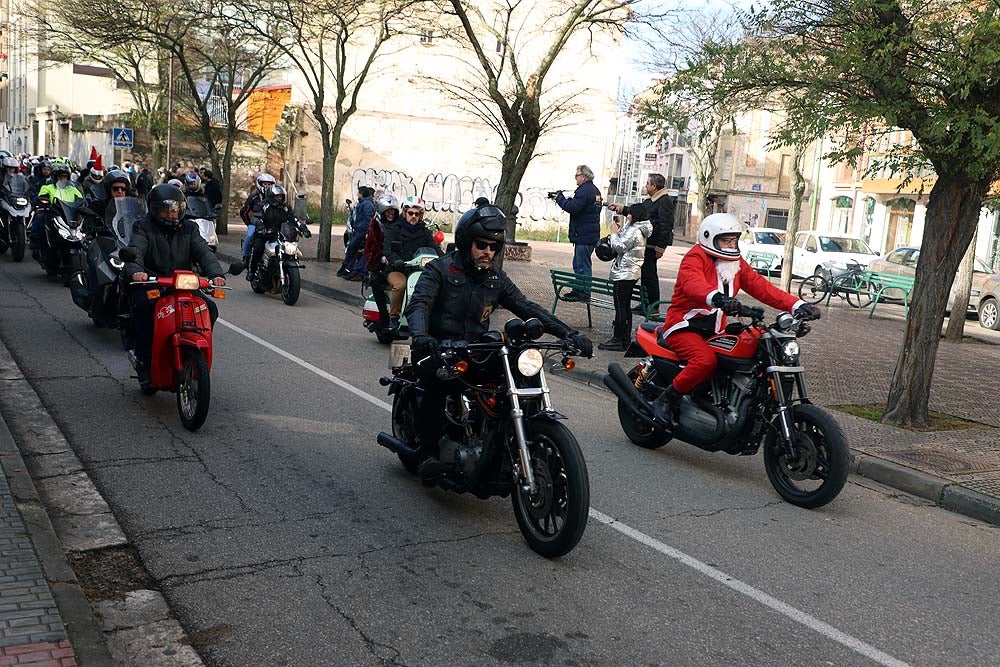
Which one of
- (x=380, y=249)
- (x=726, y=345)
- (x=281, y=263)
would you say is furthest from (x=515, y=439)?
(x=281, y=263)

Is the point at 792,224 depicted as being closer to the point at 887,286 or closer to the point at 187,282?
the point at 887,286

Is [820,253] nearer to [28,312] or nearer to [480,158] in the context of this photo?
[480,158]

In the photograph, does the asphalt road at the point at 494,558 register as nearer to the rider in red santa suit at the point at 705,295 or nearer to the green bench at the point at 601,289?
the rider in red santa suit at the point at 705,295

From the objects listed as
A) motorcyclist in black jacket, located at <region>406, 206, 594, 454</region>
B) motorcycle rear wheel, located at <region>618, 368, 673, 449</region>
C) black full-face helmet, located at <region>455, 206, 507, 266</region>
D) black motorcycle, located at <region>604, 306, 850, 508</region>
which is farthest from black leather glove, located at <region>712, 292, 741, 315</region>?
black full-face helmet, located at <region>455, 206, 507, 266</region>

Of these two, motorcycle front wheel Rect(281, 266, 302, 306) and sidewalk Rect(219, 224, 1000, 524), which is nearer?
sidewalk Rect(219, 224, 1000, 524)

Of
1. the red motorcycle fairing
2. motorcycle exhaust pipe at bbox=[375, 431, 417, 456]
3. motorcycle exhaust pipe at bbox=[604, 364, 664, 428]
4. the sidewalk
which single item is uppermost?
the red motorcycle fairing

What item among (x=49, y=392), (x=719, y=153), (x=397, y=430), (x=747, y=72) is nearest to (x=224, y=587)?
(x=397, y=430)

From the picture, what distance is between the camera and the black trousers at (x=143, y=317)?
779 centimetres

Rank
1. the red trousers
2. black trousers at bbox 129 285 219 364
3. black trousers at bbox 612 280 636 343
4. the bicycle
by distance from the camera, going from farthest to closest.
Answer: the bicycle
black trousers at bbox 612 280 636 343
black trousers at bbox 129 285 219 364
the red trousers

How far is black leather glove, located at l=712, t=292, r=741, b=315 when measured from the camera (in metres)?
6.58

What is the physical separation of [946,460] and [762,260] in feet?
79.1

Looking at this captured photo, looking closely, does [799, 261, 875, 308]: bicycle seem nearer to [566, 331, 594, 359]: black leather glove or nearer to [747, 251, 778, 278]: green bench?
[747, 251, 778, 278]: green bench

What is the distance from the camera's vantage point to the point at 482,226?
5441 millimetres

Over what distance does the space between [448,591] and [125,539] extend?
171 centimetres
